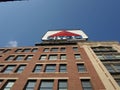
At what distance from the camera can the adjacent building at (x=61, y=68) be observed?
2259 centimetres

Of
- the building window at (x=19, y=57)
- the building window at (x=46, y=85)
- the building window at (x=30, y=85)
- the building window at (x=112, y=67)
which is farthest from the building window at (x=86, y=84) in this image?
the building window at (x=19, y=57)

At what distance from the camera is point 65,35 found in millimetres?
50906

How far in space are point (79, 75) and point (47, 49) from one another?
1532cm

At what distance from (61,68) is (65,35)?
77.3 ft

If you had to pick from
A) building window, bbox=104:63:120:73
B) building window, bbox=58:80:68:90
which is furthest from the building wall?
building window, bbox=104:63:120:73

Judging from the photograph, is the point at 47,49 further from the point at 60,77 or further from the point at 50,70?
the point at 60,77

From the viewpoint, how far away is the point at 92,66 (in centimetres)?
2752

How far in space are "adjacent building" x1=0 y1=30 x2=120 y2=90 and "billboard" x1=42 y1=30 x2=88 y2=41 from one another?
7120 millimetres

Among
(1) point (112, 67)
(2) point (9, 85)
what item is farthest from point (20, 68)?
(1) point (112, 67)

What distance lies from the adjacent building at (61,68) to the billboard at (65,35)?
23.4 ft

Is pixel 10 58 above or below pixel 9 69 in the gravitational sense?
above

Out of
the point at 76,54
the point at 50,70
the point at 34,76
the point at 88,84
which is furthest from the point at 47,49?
the point at 88,84

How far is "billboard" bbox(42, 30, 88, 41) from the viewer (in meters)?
50.1

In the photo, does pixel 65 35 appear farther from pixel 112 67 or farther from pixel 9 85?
pixel 9 85
